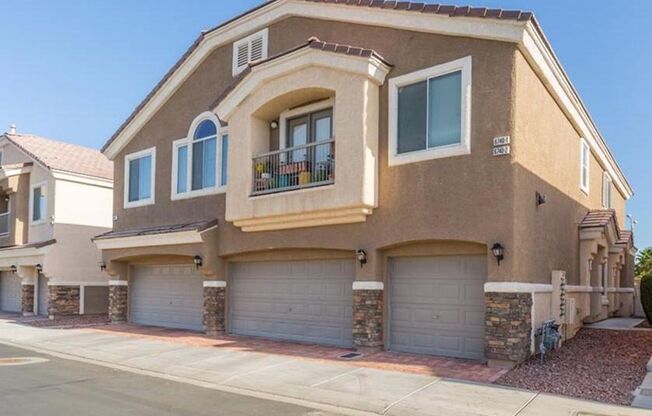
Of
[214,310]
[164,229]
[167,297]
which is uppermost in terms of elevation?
[164,229]

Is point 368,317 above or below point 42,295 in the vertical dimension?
above

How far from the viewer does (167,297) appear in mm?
18562

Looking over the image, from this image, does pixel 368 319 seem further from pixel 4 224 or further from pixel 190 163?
pixel 4 224

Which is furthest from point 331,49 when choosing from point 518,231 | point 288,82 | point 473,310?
point 473,310

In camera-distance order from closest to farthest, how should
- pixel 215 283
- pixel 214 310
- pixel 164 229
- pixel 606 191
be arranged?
pixel 214 310
pixel 215 283
pixel 164 229
pixel 606 191

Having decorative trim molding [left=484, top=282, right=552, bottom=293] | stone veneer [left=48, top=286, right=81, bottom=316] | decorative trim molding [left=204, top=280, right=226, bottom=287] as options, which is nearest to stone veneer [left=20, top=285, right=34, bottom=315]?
stone veneer [left=48, top=286, right=81, bottom=316]

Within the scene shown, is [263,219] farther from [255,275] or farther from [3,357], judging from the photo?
[3,357]

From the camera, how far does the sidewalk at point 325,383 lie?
8062 millimetres

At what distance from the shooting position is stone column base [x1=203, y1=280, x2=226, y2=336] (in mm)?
15812

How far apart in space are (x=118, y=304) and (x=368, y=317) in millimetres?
11253

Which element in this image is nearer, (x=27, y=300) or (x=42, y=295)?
(x=27, y=300)

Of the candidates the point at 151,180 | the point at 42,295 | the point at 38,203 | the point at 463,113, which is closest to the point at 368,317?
the point at 463,113

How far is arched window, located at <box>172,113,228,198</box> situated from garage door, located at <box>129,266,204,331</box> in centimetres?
273

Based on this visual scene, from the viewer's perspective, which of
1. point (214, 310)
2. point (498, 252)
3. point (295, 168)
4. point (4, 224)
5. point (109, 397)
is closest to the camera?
point (109, 397)
